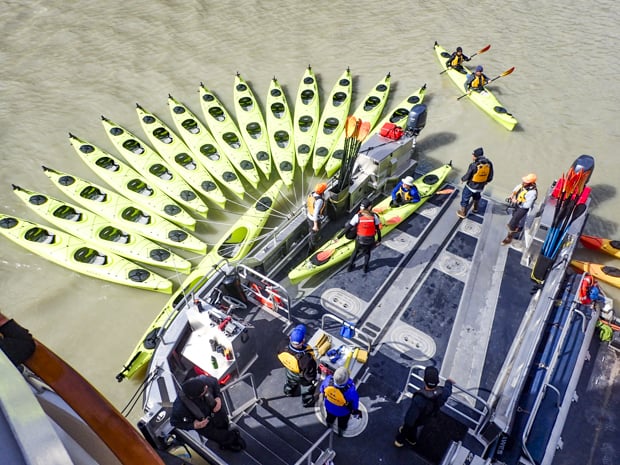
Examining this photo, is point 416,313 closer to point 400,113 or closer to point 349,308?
point 349,308

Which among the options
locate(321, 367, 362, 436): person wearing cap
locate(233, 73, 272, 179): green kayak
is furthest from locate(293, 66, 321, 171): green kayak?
locate(321, 367, 362, 436): person wearing cap

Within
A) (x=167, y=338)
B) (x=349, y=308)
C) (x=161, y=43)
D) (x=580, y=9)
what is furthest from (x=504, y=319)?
(x=580, y=9)

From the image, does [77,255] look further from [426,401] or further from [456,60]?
[456,60]

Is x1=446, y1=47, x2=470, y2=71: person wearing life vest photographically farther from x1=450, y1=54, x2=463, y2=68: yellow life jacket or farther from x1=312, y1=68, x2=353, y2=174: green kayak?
x1=312, y1=68, x2=353, y2=174: green kayak

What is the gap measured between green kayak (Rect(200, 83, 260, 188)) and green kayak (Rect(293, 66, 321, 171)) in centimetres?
146

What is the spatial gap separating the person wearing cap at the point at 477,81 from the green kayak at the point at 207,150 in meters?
9.05

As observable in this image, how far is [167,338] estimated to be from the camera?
710 cm

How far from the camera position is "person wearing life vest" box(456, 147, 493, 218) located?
9.12 metres

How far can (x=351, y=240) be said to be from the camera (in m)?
9.19

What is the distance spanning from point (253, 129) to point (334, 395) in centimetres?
987

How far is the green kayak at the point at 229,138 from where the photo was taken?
12297 millimetres

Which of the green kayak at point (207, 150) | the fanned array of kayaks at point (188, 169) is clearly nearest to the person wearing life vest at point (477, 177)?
the fanned array of kayaks at point (188, 169)

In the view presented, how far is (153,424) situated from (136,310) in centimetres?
526

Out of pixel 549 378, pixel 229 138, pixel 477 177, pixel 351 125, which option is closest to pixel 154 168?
pixel 229 138
